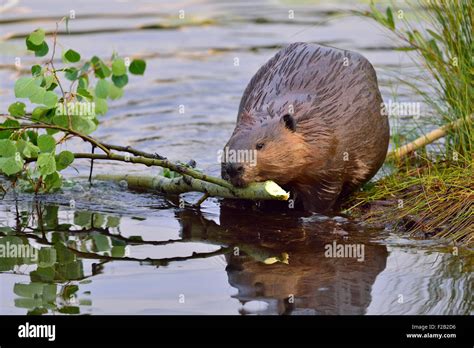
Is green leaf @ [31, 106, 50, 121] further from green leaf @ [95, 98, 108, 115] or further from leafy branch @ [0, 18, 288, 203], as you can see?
green leaf @ [95, 98, 108, 115]

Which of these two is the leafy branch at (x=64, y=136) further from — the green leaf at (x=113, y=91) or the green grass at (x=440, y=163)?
the green grass at (x=440, y=163)

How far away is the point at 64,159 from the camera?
6.11 metres

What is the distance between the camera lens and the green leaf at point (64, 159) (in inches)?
239

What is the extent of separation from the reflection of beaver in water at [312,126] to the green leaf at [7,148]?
1276 mm

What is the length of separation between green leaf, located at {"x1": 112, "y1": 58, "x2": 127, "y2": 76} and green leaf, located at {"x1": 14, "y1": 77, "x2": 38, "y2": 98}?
0.64 metres

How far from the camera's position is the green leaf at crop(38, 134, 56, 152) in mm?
5938

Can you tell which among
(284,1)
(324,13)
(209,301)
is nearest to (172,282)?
(209,301)

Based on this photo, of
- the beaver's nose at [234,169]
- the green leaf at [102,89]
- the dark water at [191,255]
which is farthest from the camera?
the green leaf at [102,89]

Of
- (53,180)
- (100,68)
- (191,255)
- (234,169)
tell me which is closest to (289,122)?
(234,169)

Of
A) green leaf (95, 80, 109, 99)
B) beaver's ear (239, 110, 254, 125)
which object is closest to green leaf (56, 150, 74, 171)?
green leaf (95, 80, 109, 99)

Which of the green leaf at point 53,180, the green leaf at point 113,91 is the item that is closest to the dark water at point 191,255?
the green leaf at point 53,180

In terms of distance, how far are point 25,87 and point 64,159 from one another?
0.50 metres

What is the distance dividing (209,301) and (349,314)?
0.66m

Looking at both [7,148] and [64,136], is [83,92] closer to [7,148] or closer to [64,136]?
[64,136]
